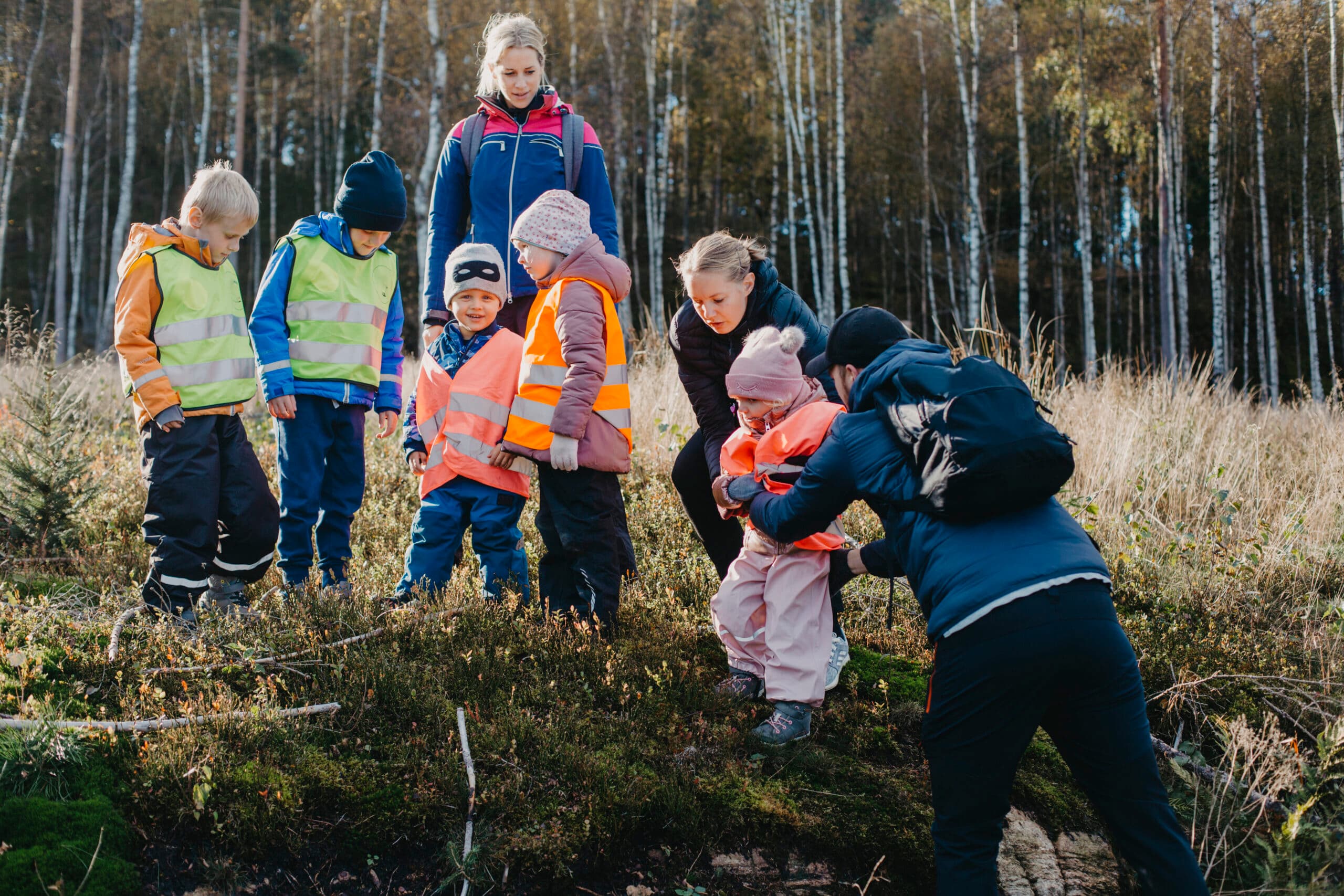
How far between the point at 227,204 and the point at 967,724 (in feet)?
12.0

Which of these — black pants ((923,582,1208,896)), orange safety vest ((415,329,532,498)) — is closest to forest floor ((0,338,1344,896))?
orange safety vest ((415,329,532,498))

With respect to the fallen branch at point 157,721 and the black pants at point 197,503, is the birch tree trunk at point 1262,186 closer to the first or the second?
the black pants at point 197,503

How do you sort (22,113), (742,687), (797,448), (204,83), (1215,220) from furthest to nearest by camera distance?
(204,83) → (22,113) → (1215,220) → (742,687) → (797,448)

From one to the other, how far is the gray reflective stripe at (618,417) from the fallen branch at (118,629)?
2091 mm

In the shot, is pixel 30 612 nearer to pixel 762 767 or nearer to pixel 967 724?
pixel 762 767

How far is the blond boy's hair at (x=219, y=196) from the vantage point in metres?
3.83

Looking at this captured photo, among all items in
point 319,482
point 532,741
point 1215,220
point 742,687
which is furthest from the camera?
point 1215,220

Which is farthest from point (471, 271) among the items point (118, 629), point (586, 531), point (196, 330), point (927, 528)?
point (927, 528)

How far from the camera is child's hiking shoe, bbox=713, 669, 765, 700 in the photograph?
3.64m

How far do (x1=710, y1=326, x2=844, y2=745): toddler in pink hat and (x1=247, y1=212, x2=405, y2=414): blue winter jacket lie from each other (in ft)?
6.74

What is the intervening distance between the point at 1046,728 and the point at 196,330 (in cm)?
370

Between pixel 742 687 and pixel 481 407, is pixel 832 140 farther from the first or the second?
pixel 742 687

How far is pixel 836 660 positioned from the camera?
3830mm

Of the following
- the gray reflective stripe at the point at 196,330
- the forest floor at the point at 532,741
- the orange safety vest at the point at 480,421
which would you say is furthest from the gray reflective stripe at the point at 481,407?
the gray reflective stripe at the point at 196,330
